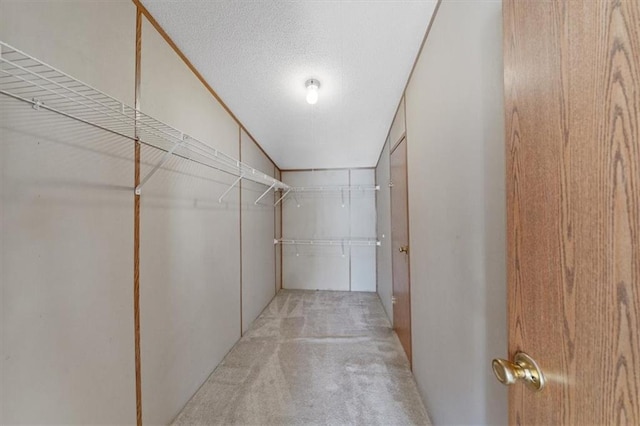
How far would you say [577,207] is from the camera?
16.7 inches

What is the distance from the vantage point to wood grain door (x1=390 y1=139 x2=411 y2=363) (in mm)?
2059

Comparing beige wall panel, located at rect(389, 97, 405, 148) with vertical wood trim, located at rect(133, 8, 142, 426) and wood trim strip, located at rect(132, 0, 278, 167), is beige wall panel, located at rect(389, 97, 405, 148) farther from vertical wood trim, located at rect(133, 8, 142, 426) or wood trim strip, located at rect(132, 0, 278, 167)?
vertical wood trim, located at rect(133, 8, 142, 426)

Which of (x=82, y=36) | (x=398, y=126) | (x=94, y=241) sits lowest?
(x=94, y=241)

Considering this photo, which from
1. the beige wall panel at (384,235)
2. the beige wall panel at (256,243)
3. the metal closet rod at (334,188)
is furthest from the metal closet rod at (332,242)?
the metal closet rod at (334,188)

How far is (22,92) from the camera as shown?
2.54ft

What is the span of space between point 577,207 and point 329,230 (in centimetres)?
376

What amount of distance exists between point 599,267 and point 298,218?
394 cm

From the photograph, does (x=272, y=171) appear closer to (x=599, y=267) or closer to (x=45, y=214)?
(x=45, y=214)

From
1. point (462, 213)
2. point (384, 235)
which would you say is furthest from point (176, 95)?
point (384, 235)

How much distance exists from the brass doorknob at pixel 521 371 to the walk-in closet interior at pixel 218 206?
0.25m

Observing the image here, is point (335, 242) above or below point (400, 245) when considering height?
below

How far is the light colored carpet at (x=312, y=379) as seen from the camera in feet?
5.07

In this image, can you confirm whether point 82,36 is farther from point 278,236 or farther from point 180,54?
point 278,236

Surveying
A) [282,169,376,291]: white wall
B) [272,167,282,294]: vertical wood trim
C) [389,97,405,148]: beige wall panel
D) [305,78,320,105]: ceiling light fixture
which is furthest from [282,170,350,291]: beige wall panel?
[305,78,320,105]: ceiling light fixture
